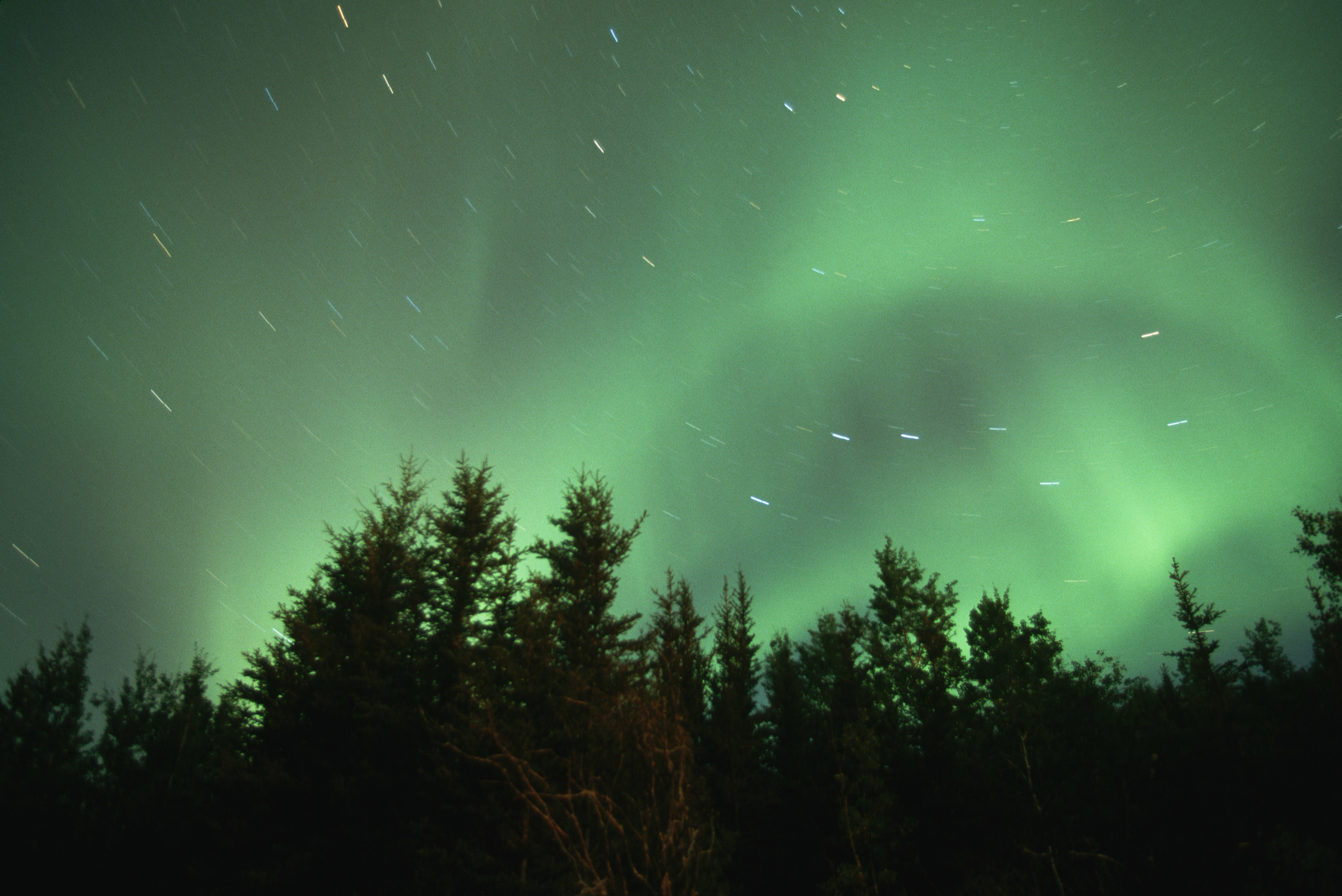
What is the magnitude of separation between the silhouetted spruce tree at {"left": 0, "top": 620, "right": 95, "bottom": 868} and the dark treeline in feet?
0.53

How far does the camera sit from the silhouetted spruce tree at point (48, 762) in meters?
21.2

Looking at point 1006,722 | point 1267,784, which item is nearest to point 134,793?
point 1006,722

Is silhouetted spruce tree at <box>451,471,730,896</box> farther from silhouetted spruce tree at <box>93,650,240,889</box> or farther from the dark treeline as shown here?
silhouetted spruce tree at <box>93,650,240,889</box>

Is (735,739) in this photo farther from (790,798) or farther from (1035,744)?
(1035,744)

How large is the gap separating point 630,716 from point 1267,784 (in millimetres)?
25395

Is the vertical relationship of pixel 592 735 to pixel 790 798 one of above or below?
above

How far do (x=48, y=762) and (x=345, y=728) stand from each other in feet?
90.0

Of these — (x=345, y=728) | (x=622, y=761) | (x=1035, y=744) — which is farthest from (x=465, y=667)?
(x=1035, y=744)

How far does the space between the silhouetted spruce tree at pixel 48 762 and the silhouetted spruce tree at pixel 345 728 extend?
13.3 m

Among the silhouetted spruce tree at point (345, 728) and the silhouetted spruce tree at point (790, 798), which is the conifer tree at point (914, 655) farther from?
the silhouetted spruce tree at point (345, 728)

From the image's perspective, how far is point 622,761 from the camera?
701 cm

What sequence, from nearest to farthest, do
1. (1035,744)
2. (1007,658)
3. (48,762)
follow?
(1035,744)
(48,762)
(1007,658)

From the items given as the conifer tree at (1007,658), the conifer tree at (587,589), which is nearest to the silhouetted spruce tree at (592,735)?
the conifer tree at (587,589)

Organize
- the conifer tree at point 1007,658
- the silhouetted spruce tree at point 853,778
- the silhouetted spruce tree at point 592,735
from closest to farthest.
A: the silhouetted spruce tree at point 592,735
the silhouetted spruce tree at point 853,778
the conifer tree at point 1007,658
